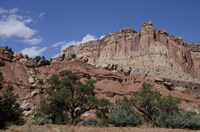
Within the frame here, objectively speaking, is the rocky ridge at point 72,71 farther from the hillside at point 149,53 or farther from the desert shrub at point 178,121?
the hillside at point 149,53

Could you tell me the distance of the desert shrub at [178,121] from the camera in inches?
714

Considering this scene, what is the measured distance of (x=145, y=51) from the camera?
Answer: 10256cm

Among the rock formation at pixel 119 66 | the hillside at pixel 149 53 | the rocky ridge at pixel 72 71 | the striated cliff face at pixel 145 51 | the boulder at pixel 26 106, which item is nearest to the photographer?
the boulder at pixel 26 106

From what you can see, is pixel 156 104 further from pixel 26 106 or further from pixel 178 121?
pixel 26 106

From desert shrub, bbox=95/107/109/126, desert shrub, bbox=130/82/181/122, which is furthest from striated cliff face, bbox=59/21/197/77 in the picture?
desert shrub, bbox=95/107/109/126

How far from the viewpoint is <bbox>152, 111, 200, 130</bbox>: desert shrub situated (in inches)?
714

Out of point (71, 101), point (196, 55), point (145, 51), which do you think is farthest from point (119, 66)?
point (196, 55)

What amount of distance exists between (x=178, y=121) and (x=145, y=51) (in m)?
87.0

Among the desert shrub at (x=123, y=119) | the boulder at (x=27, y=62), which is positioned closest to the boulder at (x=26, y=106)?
the boulder at (x=27, y=62)

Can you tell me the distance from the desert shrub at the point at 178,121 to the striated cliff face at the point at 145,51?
227 ft

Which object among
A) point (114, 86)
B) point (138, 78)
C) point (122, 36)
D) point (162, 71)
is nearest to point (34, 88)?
point (114, 86)

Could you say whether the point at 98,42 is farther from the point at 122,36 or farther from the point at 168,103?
the point at 168,103

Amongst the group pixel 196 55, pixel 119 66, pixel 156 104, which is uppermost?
pixel 196 55

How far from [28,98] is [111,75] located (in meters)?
19.4
